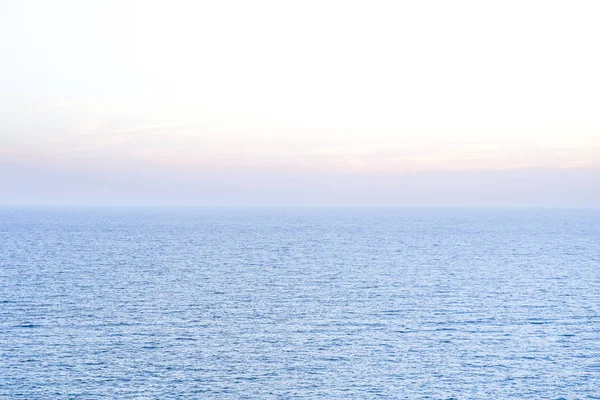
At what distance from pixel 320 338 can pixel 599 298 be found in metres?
40.5

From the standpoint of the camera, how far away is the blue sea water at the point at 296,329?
155 feet

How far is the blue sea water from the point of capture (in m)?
47.2

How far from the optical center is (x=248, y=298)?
78125 mm

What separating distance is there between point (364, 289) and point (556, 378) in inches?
1544

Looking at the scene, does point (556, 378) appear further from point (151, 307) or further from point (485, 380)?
point (151, 307)

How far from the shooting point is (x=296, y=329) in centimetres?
6250

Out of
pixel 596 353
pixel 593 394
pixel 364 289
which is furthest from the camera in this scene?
pixel 364 289

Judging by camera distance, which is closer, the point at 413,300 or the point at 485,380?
the point at 485,380

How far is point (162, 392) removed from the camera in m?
45.3

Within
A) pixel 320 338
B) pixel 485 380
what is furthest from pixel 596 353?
pixel 320 338

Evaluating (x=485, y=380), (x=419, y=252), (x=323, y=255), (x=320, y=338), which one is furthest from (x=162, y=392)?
(x=419, y=252)

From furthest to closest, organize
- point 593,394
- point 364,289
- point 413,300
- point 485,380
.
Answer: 1. point 364,289
2. point 413,300
3. point 485,380
4. point 593,394

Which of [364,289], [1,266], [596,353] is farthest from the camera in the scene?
[1,266]

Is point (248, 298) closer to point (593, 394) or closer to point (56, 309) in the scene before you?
point (56, 309)
